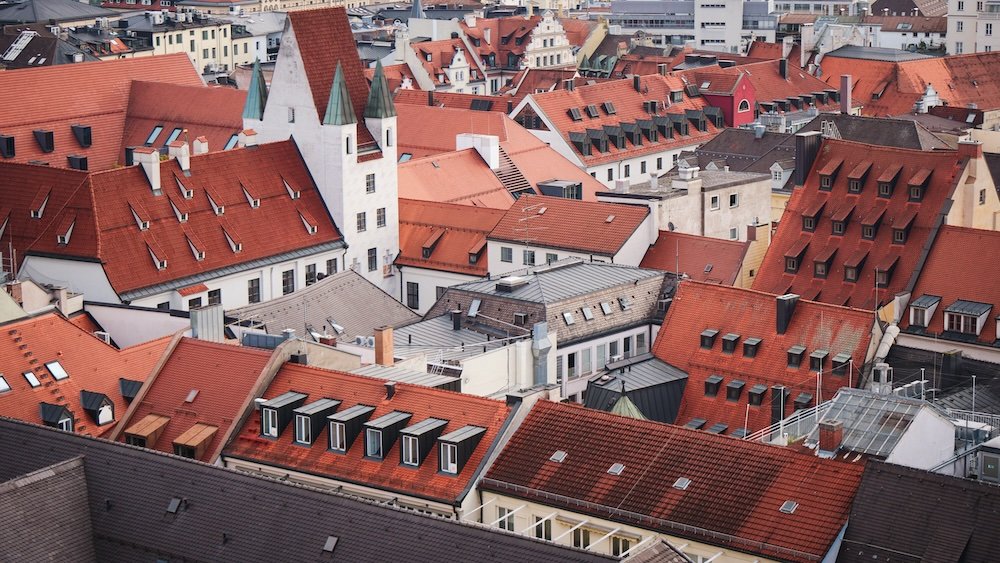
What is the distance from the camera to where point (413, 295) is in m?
116

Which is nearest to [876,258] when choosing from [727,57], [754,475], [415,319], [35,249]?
[415,319]

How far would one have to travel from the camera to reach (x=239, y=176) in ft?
365

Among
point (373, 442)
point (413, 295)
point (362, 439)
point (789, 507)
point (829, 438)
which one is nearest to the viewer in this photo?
point (789, 507)

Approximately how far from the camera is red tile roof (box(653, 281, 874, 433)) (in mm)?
86875

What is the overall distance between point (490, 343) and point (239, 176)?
1054 inches

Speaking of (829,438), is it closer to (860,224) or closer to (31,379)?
(860,224)

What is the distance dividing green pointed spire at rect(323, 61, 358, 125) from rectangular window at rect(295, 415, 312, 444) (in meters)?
41.3

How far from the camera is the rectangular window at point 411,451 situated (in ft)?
237

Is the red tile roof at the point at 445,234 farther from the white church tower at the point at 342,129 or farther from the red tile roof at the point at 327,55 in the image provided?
the red tile roof at the point at 327,55

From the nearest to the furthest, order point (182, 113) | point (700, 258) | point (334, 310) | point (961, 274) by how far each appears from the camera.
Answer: point (961, 274)
point (334, 310)
point (700, 258)
point (182, 113)

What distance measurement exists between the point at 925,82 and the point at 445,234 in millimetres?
70276

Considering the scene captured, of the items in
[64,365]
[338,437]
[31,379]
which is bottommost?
[338,437]

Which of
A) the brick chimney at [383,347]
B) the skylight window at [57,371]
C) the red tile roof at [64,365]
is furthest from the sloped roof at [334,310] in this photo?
the skylight window at [57,371]

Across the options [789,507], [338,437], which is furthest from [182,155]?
[789,507]
